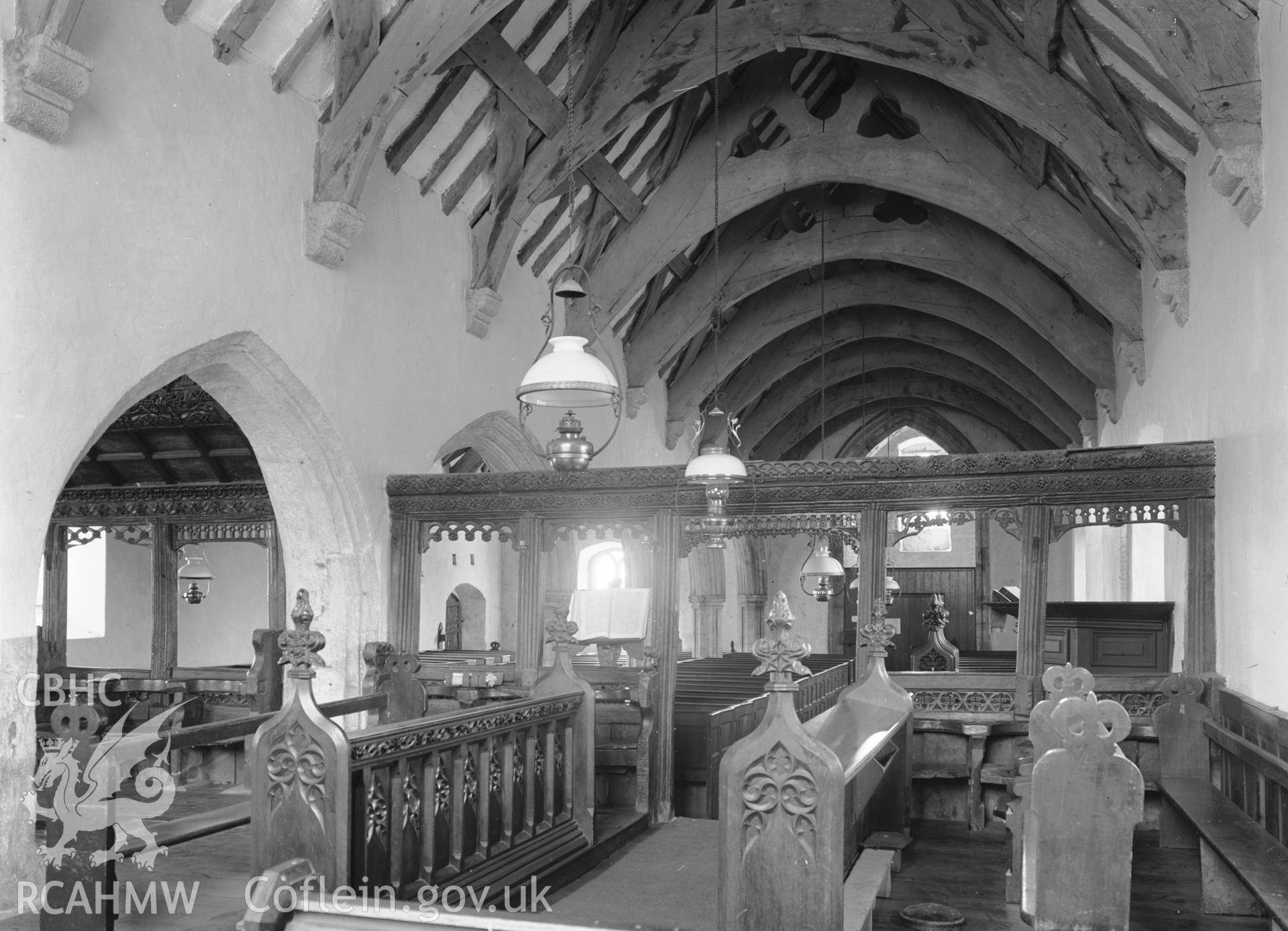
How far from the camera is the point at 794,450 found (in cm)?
1812

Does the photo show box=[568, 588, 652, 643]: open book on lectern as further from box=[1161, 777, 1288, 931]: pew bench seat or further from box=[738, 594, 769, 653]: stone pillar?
box=[738, 594, 769, 653]: stone pillar

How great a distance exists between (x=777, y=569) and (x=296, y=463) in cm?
1359

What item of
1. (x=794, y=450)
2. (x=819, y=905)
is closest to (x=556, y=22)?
(x=819, y=905)

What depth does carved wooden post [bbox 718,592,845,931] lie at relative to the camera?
8.72 ft

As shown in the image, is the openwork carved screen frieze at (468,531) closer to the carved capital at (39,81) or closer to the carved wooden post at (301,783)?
the carved capital at (39,81)

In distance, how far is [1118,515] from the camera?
6332mm

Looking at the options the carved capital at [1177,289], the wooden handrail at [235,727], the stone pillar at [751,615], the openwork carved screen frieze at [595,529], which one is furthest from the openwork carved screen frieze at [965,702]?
the stone pillar at [751,615]

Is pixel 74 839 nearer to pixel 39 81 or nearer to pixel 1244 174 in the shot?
pixel 39 81

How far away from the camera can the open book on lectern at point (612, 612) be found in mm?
10797

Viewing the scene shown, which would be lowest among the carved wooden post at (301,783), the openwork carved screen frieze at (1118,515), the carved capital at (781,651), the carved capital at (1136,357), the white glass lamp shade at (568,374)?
the carved wooden post at (301,783)

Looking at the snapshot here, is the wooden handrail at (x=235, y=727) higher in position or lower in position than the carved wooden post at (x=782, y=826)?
lower

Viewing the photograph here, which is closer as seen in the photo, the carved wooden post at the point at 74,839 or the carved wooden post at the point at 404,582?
the carved wooden post at the point at 74,839

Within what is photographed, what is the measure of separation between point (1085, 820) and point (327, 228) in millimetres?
5482

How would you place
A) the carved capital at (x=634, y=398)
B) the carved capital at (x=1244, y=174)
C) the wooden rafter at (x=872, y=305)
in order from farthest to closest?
1. the wooden rafter at (x=872, y=305)
2. the carved capital at (x=634, y=398)
3. the carved capital at (x=1244, y=174)
